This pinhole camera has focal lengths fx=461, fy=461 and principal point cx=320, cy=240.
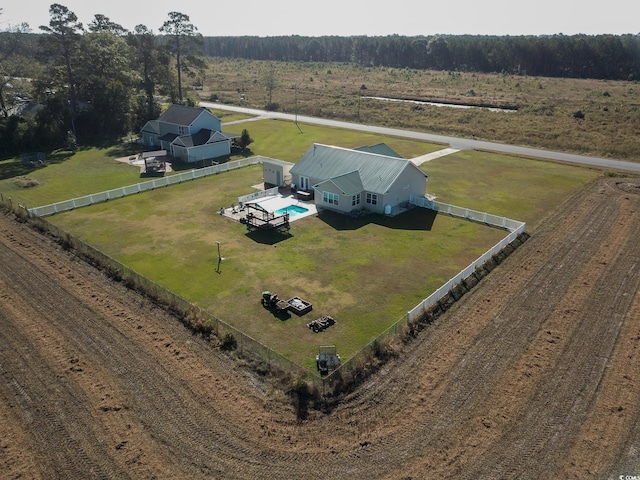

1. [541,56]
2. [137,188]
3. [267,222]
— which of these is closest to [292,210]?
[267,222]

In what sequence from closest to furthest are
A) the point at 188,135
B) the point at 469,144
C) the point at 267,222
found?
1. the point at 267,222
2. the point at 188,135
3. the point at 469,144

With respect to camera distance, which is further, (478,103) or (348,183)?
(478,103)

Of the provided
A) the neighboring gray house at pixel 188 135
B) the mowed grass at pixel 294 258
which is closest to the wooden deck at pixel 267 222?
the mowed grass at pixel 294 258

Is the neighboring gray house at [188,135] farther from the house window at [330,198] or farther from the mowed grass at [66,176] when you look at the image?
the house window at [330,198]

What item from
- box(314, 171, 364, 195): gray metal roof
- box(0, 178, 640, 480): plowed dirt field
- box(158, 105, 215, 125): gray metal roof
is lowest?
box(0, 178, 640, 480): plowed dirt field

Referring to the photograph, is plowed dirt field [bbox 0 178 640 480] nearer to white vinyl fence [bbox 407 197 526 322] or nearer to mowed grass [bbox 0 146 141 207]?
white vinyl fence [bbox 407 197 526 322]

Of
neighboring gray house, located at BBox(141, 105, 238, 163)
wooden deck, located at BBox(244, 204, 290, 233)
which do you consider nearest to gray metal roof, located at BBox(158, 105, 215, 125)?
neighboring gray house, located at BBox(141, 105, 238, 163)

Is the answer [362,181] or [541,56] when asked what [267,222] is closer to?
[362,181]
